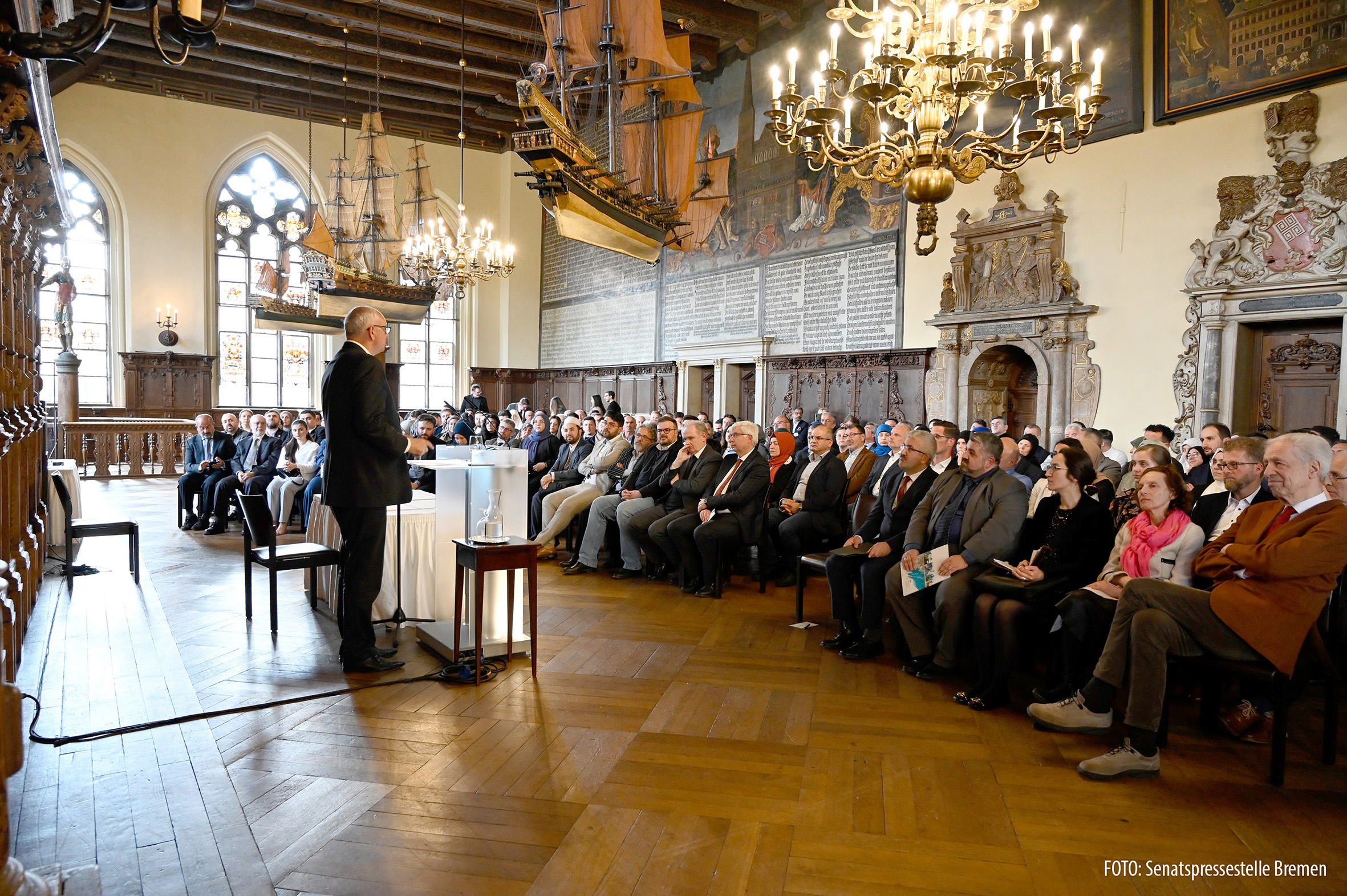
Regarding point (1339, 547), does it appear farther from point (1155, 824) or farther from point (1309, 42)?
point (1309, 42)

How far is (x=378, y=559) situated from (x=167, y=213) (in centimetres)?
1527

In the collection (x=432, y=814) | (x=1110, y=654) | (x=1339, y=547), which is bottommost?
(x=432, y=814)

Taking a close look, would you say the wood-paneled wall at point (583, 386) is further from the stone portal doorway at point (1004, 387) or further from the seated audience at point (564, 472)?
the seated audience at point (564, 472)

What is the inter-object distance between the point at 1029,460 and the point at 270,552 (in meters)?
5.85

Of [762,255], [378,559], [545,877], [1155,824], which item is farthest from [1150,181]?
[545,877]

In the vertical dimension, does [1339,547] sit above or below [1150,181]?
below

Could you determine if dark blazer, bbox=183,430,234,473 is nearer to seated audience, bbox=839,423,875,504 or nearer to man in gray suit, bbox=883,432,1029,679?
seated audience, bbox=839,423,875,504

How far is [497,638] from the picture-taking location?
13.1ft

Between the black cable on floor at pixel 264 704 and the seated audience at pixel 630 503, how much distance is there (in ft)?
7.69

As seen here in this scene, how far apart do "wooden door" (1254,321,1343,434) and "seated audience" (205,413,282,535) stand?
9643 millimetres

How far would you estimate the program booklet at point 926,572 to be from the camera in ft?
12.5

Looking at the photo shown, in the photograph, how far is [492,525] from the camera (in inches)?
146

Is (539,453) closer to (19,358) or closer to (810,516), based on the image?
(810,516)

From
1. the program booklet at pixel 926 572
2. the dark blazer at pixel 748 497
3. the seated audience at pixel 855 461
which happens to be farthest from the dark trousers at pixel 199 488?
the program booklet at pixel 926 572
